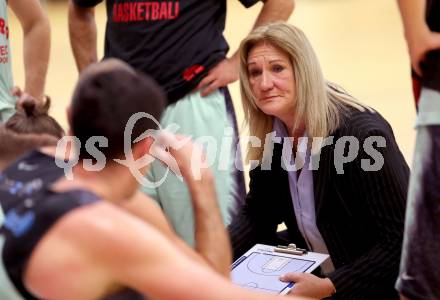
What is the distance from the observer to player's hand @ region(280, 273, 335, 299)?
7.66 ft

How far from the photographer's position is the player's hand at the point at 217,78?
9.69 feet

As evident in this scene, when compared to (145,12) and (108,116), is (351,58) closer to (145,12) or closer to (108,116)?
(145,12)

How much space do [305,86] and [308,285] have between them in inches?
27.0

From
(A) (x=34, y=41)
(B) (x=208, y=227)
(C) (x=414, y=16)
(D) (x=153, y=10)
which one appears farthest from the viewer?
(A) (x=34, y=41)

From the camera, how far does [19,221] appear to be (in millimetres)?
1452

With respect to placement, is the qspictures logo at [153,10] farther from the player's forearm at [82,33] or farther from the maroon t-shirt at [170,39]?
the player's forearm at [82,33]

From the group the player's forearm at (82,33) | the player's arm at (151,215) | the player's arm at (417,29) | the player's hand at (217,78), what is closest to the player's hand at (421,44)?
the player's arm at (417,29)

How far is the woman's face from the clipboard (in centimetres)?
47

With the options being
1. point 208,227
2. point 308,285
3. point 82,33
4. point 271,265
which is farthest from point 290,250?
point 82,33

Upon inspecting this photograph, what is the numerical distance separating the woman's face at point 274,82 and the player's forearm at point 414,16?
86cm

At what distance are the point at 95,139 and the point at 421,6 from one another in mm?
810

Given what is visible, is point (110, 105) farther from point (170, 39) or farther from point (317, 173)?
point (170, 39)

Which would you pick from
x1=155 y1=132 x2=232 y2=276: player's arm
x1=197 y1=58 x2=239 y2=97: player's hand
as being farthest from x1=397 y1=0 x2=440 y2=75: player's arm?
x1=197 y1=58 x2=239 y2=97: player's hand

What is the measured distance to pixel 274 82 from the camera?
8.67 ft
